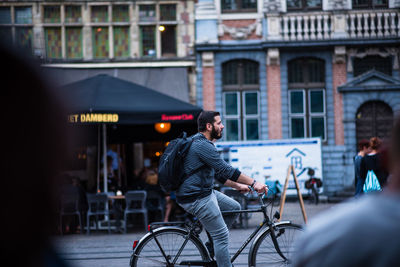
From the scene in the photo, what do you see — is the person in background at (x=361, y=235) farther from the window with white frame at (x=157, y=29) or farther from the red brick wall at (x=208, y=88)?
the window with white frame at (x=157, y=29)

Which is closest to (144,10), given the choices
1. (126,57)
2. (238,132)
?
(126,57)

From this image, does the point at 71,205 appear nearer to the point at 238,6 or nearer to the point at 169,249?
the point at 169,249

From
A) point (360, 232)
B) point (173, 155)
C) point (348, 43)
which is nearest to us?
point (360, 232)

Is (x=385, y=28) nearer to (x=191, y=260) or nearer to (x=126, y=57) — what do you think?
(x=126, y=57)

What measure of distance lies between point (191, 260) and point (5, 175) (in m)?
4.72

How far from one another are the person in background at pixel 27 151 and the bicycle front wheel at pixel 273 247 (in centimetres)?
478

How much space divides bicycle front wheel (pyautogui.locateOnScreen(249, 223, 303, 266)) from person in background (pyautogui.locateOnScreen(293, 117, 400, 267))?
4446 mm

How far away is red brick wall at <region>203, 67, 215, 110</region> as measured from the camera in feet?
66.4

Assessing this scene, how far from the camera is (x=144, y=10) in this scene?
2042cm

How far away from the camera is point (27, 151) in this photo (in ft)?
3.59

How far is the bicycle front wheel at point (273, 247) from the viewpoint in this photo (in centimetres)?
574

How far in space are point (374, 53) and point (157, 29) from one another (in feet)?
25.7

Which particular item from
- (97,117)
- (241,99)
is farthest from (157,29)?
(97,117)

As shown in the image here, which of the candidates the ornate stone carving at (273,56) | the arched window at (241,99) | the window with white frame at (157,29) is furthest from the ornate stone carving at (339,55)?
the window with white frame at (157,29)
